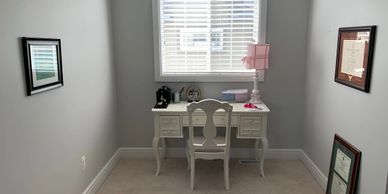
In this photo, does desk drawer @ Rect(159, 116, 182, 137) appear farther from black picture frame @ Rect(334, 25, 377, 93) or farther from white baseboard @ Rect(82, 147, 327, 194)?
black picture frame @ Rect(334, 25, 377, 93)

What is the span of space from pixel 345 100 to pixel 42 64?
238 centimetres

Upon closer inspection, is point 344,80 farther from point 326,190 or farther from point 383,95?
point 326,190

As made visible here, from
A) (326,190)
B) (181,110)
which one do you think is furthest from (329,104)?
(181,110)

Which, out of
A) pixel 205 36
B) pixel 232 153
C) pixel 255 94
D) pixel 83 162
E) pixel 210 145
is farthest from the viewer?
pixel 232 153

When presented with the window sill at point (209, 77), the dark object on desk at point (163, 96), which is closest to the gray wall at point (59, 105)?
the dark object on desk at point (163, 96)

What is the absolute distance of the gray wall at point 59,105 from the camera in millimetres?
1755

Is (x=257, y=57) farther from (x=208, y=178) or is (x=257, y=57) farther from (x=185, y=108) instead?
(x=208, y=178)

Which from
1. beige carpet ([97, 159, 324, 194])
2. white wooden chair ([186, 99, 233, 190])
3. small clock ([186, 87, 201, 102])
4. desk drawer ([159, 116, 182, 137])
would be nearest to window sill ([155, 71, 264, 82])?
small clock ([186, 87, 201, 102])

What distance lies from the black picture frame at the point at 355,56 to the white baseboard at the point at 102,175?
2452 millimetres

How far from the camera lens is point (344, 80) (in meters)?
2.57

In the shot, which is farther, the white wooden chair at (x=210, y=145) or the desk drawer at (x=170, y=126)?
the desk drawer at (x=170, y=126)

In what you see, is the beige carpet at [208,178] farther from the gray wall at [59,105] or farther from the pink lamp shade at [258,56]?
the pink lamp shade at [258,56]

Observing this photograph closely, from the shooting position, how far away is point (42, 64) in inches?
82.0

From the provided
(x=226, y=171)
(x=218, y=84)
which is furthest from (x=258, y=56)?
(x=226, y=171)
